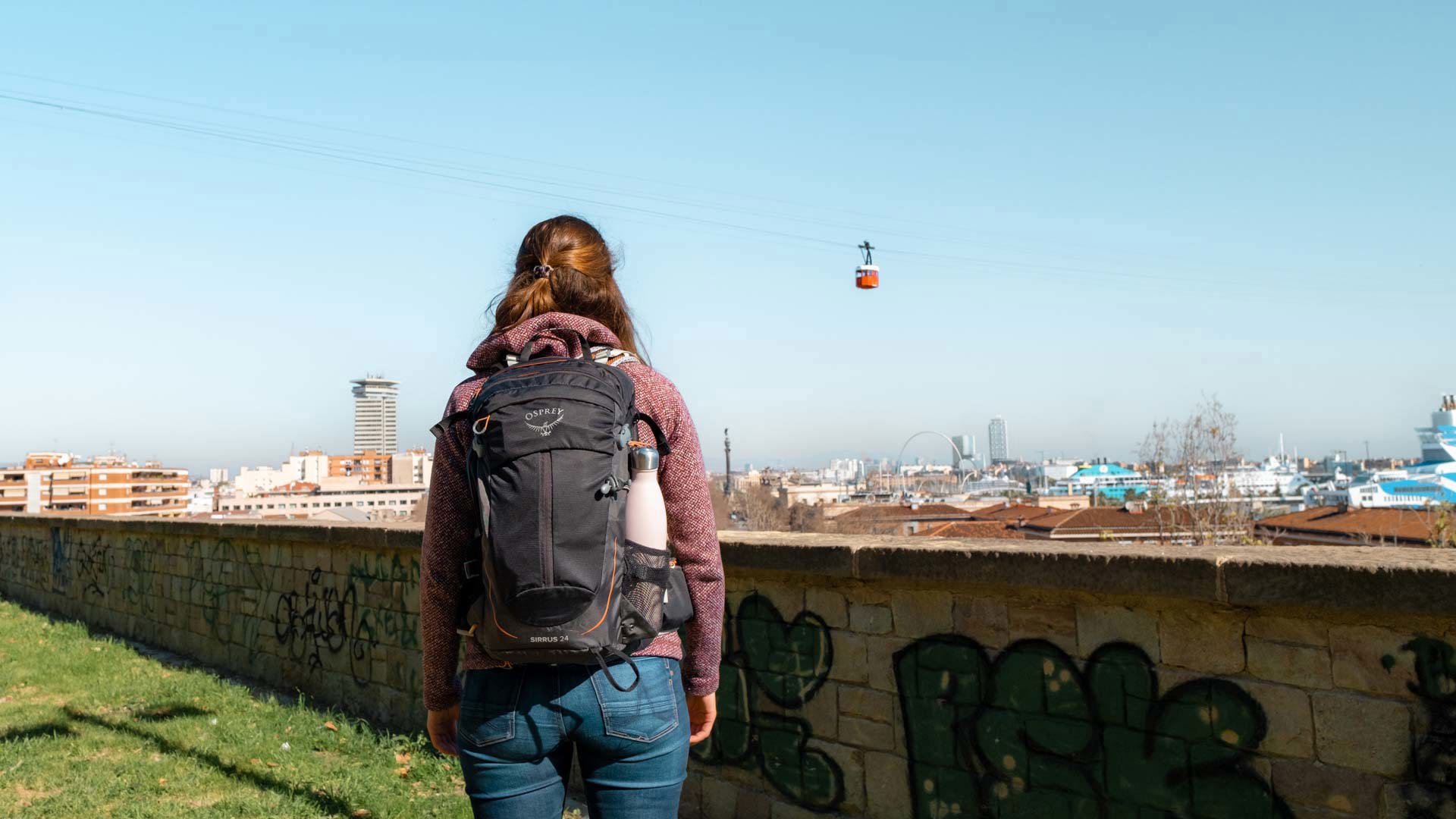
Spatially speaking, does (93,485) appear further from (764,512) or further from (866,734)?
(866,734)

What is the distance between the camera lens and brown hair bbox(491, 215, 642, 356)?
2.16 metres

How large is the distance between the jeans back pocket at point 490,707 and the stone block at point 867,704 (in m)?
2.35

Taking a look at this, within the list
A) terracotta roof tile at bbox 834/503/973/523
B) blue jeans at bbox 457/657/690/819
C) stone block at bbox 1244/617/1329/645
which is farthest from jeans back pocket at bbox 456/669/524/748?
terracotta roof tile at bbox 834/503/973/523

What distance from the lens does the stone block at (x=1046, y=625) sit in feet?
11.1

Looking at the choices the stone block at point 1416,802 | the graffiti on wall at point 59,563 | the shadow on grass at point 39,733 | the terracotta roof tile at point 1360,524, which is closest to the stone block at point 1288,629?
the stone block at point 1416,802

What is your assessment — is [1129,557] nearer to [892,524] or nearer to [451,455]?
[451,455]

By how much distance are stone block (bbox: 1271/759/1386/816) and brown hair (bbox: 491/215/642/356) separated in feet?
7.24

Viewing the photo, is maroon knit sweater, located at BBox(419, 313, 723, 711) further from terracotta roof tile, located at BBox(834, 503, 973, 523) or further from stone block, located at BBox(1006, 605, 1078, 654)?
terracotta roof tile, located at BBox(834, 503, 973, 523)

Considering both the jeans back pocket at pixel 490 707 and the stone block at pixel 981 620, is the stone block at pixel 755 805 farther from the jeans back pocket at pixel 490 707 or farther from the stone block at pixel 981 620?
the jeans back pocket at pixel 490 707

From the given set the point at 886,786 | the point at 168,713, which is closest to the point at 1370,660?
→ the point at 886,786

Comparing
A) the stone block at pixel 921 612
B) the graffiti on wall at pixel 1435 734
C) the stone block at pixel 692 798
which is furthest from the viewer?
the stone block at pixel 692 798

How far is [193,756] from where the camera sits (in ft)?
18.5

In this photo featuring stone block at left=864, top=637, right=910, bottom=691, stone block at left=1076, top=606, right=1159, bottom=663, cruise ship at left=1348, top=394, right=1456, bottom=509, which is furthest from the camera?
cruise ship at left=1348, top=394, right=1456, bottom=509

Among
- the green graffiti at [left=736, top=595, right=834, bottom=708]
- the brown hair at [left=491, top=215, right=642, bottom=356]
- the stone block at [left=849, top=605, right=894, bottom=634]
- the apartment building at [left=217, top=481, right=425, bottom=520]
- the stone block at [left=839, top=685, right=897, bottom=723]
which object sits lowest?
the apartment building at [left=217, top=481, right=425, bottom=520]
